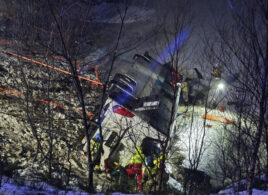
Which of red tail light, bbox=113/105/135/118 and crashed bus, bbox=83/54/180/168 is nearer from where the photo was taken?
crashed bus, bbox=83/54/180/168

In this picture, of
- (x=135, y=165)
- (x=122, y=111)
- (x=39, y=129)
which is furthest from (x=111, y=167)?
(x=39, y=129)

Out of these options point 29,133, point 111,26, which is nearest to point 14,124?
point 29,133

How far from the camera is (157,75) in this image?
403 inches

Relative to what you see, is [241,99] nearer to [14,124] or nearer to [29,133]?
[29,133]

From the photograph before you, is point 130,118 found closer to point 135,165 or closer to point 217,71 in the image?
point 135,165

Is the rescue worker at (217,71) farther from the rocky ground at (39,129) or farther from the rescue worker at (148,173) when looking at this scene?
the rocky ground at (39,129)

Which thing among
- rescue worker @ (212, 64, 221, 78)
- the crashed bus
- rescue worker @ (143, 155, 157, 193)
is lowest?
rescue worker @ (143, 155, 157, 193)

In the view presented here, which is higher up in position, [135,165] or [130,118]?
[130,118]

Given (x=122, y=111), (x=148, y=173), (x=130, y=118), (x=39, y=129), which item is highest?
(x=122, y=111)

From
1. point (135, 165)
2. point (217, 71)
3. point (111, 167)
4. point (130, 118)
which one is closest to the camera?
point (111, 167)

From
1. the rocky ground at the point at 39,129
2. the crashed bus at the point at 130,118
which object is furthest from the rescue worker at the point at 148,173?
the rocky ground at the point at 39,129

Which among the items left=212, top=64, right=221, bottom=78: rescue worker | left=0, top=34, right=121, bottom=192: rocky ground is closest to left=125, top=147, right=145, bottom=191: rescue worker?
left=0, top=34, right=121, bottom=192: rocky ground

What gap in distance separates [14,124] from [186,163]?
811 centimetres

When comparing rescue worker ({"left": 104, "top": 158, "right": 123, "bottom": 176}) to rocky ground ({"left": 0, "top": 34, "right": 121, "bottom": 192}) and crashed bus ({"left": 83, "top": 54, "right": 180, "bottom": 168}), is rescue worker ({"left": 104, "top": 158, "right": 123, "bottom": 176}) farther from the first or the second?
rocky ground ({"left": 0, "top": 34, "right": 121, "bottom": 192})
